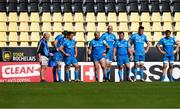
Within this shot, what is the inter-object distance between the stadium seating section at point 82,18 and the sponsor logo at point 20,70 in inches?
160

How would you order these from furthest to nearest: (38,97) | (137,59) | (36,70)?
(36,70), (137,59), (38,97)

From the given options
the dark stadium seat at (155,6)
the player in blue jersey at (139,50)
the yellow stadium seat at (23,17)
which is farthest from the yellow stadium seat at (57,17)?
the player in blue jersey at (139,50)

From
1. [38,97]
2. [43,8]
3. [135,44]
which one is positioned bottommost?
[38,97]

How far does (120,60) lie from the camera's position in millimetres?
19703

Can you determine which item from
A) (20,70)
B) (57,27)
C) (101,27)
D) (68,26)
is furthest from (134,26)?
(20,70)

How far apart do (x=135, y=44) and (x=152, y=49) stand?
194 cm

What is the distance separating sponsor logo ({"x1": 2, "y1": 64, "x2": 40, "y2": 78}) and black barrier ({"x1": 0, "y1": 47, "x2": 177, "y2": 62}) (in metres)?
0.23

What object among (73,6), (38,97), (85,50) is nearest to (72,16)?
(73,6)

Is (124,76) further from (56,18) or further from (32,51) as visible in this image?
Result: (56,18)

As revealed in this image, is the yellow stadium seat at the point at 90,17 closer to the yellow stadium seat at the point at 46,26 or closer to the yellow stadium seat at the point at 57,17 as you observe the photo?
the yellow stadium seat at the point at 57,17

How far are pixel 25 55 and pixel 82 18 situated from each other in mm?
5430

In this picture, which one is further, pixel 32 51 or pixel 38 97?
pixel 32 51

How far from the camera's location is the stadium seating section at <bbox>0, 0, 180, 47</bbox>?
25.2 m

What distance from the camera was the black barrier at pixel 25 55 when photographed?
2083 centimetres
